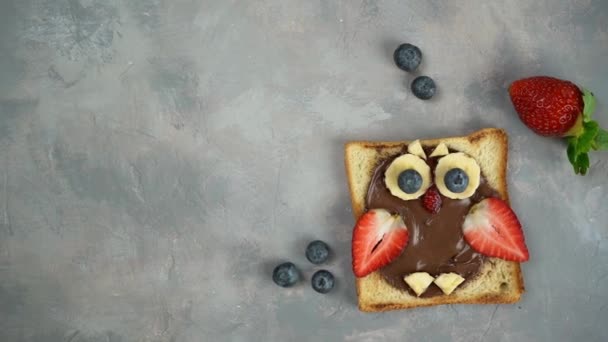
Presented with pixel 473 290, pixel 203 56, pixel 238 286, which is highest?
pixel 203 56

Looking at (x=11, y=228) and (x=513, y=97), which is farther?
(x=11, y=228)

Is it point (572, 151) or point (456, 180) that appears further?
point (572, 151)

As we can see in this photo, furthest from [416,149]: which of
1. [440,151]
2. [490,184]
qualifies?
[490,184]

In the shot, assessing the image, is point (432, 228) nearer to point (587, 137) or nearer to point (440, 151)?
point (440, 151)

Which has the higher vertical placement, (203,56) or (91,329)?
(203,56)

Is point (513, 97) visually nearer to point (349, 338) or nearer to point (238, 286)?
point (349, 338)

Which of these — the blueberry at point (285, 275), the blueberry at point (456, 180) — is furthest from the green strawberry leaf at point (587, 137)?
the blueberry at point (285, 275)

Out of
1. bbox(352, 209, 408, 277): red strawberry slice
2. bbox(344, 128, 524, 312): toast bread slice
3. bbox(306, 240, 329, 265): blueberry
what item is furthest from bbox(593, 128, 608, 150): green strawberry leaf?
bbox(306, 240, 329, 265): blueberry

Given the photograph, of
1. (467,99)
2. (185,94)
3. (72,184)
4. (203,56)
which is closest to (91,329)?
(72,184)
